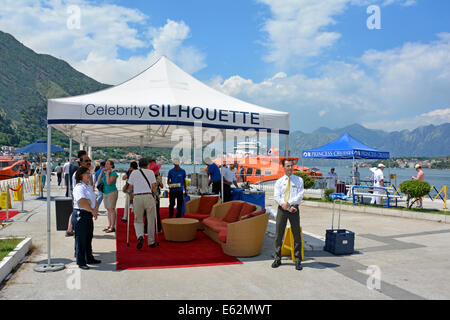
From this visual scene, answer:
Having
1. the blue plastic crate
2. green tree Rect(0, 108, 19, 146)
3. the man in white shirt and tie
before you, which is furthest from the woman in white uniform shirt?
green tree Rect(0, 108, 19, 146)

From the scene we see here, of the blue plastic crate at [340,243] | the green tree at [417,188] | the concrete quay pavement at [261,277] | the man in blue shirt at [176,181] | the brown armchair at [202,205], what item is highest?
the man in blue shirt at [176,181]

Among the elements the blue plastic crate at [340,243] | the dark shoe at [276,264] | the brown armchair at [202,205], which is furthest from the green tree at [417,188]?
the dark shoe at [276,264]

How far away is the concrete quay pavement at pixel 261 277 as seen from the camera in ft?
15.3

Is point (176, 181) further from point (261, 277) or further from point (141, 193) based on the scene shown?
point (261, 277)

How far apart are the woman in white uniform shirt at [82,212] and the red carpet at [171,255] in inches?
26.2

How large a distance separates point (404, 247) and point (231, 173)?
16.7 ft

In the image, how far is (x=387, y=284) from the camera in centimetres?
518

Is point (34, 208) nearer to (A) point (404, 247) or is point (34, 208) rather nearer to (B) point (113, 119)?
(B) point (113, 119)

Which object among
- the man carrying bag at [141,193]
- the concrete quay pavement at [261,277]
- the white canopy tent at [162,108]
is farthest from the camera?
the man carrying bag at [141,193]

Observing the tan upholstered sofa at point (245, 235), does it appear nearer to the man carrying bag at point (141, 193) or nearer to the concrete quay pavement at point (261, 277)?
the concrete quay pavement at point (261, 277)

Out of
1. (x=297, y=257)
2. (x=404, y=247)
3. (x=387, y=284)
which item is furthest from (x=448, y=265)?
(x=297, y=257)

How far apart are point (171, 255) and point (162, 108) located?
292cm

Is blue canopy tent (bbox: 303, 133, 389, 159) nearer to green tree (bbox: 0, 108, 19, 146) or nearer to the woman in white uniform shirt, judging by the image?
the woman in white uniform shirt

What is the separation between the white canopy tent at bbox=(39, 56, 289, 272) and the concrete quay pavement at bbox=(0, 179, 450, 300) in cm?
82
